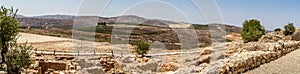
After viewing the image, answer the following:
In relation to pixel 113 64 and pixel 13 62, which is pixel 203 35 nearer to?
pixel 113 64

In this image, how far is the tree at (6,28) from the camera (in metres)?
17.5

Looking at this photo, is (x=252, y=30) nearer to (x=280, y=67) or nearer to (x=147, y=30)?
(x=280, y=67)

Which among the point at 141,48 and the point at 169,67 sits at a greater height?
the point at 141,48

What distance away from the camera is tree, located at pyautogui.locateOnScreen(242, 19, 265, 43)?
29631mm

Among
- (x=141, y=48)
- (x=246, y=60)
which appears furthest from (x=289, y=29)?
(x=246, y=60)

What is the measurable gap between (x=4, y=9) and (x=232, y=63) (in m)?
13.6

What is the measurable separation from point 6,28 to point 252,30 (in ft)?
69.9

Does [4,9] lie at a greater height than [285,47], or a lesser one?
greater

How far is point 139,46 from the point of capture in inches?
1115

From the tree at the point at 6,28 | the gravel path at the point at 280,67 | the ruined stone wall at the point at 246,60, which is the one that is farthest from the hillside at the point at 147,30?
the gravel path at the point at 280,67

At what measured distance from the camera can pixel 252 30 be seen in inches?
1194

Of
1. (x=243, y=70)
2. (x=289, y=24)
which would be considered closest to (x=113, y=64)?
(x=243, y=70)

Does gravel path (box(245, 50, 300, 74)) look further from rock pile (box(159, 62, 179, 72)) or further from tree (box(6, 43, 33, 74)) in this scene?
tree (box(6, 43, 33, 74))

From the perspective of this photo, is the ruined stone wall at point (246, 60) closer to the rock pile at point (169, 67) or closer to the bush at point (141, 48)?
the rock pile at point (169, 67)
